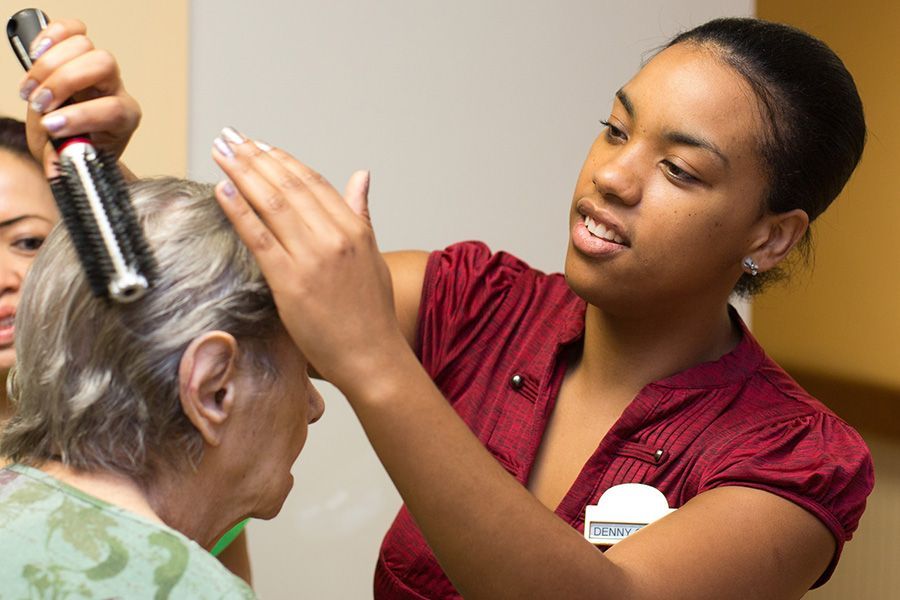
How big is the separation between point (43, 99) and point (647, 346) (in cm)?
80

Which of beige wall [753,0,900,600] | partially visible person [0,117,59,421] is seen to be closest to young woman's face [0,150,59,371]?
partially visible person [0,117,59,421]

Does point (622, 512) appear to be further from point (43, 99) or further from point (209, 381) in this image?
point (43, 99)

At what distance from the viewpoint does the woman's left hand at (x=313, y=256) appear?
3.19ft

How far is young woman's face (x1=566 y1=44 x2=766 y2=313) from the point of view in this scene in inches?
56.7

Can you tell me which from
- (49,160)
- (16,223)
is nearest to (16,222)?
(16,223)

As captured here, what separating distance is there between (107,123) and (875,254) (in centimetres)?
209

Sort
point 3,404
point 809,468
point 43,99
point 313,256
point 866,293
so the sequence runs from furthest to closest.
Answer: point 866,293, point 3,404, point 809,468, point 43,99, point 313,256

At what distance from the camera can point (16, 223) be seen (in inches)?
63.4

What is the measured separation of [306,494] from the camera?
2.56m

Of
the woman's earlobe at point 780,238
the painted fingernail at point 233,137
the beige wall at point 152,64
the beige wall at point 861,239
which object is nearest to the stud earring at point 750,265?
the woman's earlobe at point 780,238

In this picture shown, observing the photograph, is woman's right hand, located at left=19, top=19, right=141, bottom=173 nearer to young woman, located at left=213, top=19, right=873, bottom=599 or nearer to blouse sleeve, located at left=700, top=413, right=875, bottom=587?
young woman, located at left=213, top=19, right=873, bottom=599

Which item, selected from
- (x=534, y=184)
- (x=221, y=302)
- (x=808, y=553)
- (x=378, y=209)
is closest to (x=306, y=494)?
(x=378, y=209)

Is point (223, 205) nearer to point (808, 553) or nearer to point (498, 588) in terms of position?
point (498, 588)

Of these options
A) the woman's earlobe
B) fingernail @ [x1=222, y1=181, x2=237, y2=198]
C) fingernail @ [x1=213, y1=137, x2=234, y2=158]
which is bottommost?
the woman's earlobe
